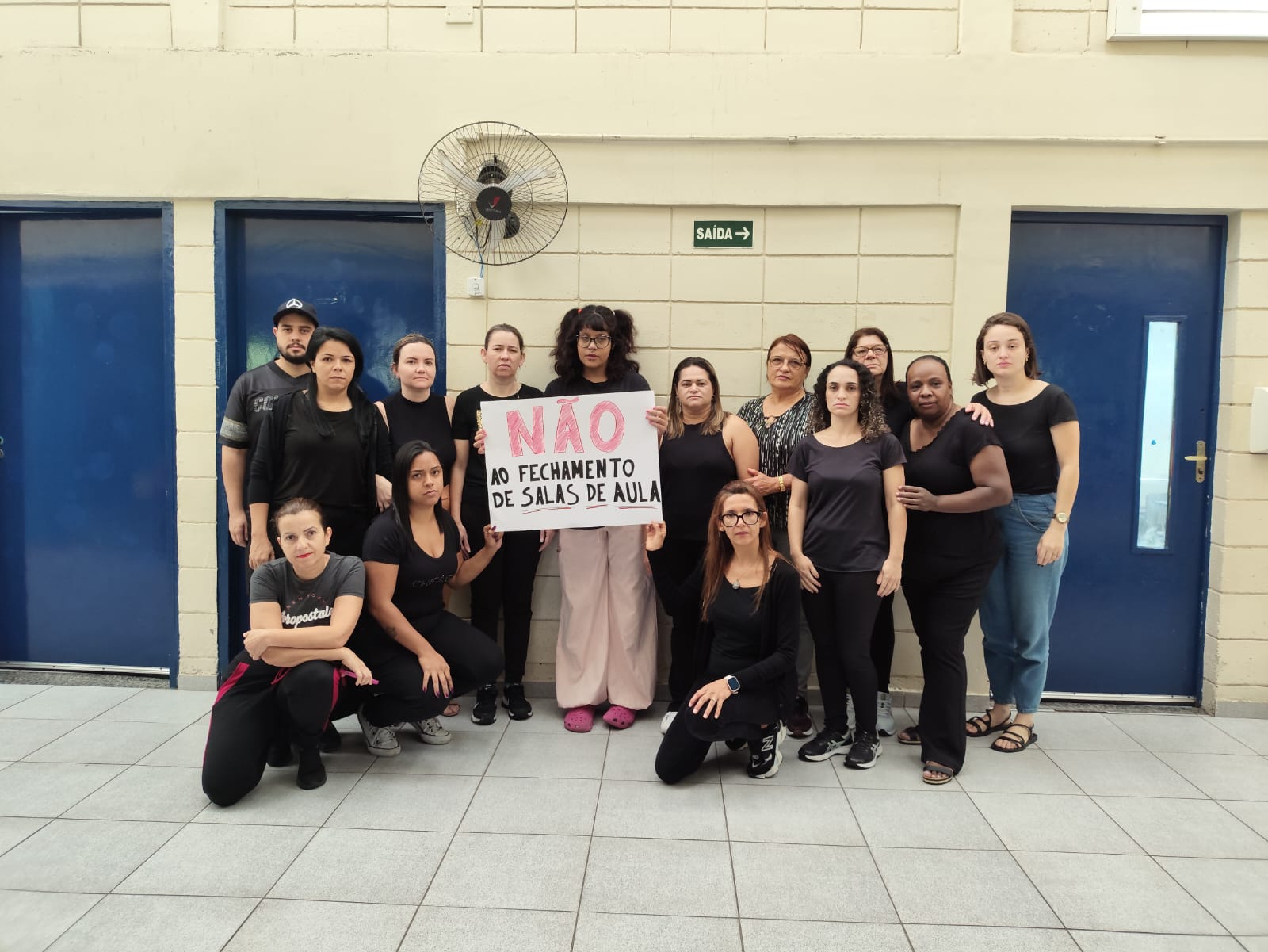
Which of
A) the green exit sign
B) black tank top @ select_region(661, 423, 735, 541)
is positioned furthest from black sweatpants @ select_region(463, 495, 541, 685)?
the green exit sign

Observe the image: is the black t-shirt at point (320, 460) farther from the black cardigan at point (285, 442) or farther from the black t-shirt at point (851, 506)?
the black t-shirt at point (851, 506)

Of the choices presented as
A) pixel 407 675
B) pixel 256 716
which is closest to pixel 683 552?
pixel 407 675

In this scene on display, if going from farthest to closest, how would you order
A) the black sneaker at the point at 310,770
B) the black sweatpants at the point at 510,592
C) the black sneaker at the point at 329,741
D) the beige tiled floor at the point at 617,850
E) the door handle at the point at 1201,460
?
1. the door handle at the point at 1201,460
2. the black sweatpants at the point at 510,592
3. the black sneaker at the point at 329,741
4. the black sneaker at the point at 310,770
5. the beige tiled floor at the point at 617,850

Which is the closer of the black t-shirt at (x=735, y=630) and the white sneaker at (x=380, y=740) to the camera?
the black t-shirt at (x=735, y=630)

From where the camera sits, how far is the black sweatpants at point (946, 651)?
3197 mm

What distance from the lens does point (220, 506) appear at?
13.4ft

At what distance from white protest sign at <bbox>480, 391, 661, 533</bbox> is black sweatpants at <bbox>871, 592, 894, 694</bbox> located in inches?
39.2

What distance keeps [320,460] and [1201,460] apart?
152 inches

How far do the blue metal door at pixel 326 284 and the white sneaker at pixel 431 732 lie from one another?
1284mm

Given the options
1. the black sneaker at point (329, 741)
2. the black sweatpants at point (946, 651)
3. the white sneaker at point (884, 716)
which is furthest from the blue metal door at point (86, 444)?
the black sweatpants at point (946, 651)

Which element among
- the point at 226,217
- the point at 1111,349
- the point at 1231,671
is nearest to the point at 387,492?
the point at 226,217

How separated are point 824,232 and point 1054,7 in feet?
4.45

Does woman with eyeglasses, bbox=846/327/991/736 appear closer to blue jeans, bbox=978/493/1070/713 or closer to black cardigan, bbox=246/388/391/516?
blue jeans, bbox=978/493/1070/713

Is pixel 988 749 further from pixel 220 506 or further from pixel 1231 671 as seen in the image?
pixel 220 506
